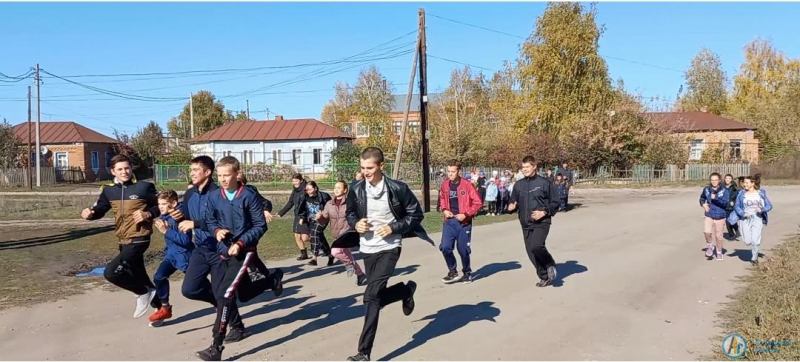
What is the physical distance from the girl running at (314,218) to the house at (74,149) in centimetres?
5390

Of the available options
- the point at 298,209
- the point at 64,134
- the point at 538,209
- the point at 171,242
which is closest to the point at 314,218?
the point at 298,209

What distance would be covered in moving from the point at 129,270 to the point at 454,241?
446 cm

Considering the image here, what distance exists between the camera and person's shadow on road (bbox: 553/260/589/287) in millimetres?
9312

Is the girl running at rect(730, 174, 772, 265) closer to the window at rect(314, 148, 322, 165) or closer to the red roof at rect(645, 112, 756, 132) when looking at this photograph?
the red roof at rect(645, 112, 756, 132)

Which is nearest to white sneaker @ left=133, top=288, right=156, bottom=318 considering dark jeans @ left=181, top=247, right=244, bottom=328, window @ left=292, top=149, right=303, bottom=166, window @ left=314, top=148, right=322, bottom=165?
dark jeans @ left=181, top=247, right=244, bottom=328

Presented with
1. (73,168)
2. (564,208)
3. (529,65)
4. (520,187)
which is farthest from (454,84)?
(520,187)

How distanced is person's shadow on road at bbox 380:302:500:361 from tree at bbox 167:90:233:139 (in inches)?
2856

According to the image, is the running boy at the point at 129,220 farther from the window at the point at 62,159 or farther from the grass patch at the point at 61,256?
the window at the point at 62,159

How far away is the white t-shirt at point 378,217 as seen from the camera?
19.0 feet

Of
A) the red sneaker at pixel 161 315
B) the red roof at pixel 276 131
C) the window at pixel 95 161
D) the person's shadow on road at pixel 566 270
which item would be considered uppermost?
the red roof at pixel 276 131

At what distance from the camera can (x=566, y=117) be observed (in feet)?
153

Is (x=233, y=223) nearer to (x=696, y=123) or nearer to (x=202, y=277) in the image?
(x=202, y=277)

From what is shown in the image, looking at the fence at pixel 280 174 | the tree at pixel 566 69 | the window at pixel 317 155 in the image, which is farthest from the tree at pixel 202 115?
the tree at pixel 566 69

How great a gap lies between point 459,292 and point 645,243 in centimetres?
688
